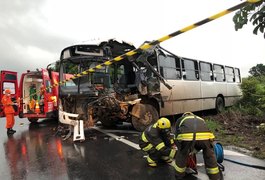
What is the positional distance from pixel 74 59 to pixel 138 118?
2759 mm

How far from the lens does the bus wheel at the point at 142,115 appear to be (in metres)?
8.66

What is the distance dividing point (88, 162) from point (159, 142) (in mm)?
1522

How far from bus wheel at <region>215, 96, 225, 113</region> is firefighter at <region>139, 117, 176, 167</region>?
8701 mm

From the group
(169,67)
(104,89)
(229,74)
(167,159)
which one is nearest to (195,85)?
(169,67)

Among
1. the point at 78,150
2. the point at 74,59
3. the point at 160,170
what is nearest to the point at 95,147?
the point at 78,150

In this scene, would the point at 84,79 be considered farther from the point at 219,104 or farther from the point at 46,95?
the point at 219,104

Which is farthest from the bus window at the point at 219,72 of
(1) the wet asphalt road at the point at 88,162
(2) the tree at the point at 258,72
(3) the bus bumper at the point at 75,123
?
(3) the bus bumper at the point at 75,123

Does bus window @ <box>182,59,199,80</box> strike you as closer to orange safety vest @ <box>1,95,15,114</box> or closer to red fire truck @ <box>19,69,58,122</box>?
red fire truck @ <box>19,69,58,122</box>

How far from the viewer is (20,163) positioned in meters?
5.52

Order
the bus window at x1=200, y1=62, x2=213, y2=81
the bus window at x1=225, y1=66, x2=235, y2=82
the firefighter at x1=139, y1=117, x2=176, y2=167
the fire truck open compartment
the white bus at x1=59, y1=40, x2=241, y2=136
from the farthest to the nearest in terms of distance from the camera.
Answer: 1. the bus window at x1=225, y1=66, x2=235, y2=82
2. the bus window at x1=200, y1=62, x2=213, y2=81
3. the fire truck open compartment
4. the white bus at x1=59, y1=40, x2=241, y2=136
5. the firefighter at x1=139, y1=117, x2=176, y2=167

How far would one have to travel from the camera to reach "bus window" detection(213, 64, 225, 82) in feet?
44.0

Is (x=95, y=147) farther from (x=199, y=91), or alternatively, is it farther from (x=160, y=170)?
(x=199, y=91)

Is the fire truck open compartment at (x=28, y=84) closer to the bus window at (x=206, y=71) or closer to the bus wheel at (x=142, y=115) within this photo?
the bus wheel at (x=142, y=115)

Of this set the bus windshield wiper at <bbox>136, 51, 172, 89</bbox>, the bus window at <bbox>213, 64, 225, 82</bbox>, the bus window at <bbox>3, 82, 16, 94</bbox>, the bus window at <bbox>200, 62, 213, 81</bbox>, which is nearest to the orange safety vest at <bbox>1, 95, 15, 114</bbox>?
the bus window at <bbox>3, 82, 16, 94</bbox>
